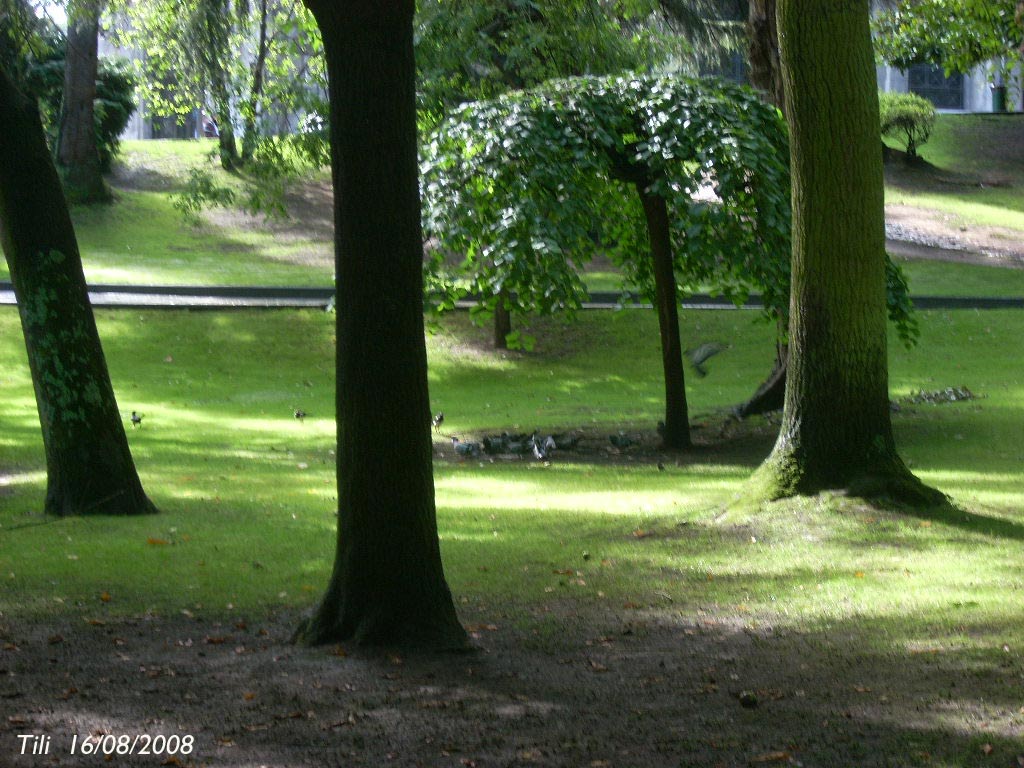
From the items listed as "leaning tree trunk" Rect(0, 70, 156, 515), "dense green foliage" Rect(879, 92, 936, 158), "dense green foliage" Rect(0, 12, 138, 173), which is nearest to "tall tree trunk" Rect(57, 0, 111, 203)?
"dense green foliage" Rect(0, 12, 138, 173)

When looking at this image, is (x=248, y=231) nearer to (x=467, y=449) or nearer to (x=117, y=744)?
(x=467, y=449)

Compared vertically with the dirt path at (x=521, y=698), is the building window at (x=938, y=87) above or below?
above

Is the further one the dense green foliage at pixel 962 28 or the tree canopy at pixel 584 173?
the dense green foliage at pixel 962 28

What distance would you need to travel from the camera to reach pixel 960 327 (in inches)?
900

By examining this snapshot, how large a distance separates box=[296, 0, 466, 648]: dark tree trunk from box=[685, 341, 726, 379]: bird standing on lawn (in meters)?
16.2

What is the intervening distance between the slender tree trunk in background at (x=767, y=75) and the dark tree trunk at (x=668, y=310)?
155 cm

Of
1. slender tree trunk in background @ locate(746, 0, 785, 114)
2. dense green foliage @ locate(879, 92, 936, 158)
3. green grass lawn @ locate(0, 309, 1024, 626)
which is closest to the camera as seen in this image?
green grass lawn @ locate(0, 309, 1024, 626)

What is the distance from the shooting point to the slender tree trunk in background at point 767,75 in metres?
14.6

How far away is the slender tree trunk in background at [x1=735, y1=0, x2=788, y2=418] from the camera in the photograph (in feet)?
47.8

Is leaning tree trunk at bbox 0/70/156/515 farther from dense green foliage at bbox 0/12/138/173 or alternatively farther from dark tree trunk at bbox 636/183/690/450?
dense green foliage at bbox 0/12/138/173

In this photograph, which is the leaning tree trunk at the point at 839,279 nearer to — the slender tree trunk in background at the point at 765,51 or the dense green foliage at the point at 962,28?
the dense green foliage at the point at 962,28

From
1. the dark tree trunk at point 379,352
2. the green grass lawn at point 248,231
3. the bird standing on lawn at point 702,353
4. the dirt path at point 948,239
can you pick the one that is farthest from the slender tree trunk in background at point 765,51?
the dirt path at point 948,239

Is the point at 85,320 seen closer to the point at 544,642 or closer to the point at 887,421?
the point at 544,642

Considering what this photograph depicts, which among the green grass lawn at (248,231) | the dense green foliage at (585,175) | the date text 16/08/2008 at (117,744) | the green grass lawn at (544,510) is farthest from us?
the green grass lawn at (248,231)
